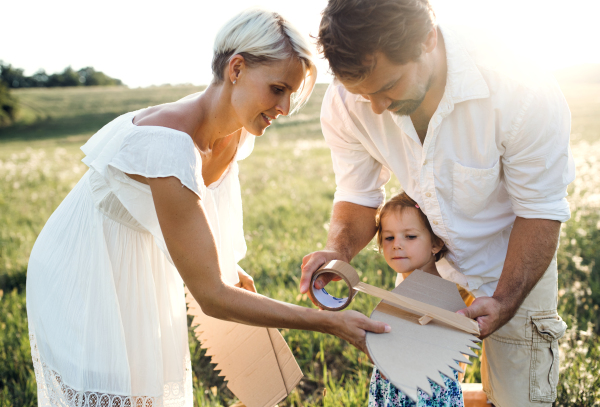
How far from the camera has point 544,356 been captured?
2625 millimetres

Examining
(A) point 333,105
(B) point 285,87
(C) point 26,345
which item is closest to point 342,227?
(A) point 333,105

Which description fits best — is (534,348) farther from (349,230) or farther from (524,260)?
(349,230)

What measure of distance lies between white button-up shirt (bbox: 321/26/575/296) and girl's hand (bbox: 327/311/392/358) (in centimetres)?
85

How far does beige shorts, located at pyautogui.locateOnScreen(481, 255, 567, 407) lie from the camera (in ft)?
8.62

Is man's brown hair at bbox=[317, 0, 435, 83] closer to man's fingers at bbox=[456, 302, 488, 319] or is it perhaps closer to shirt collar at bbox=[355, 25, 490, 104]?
shirt collar at bbox=[355, 25, 490, 104]

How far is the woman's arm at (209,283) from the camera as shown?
1.88 metres

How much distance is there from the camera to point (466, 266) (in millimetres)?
2674

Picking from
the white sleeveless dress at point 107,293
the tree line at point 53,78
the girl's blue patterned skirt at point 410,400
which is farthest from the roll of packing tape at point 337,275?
the tree line at point 53,78

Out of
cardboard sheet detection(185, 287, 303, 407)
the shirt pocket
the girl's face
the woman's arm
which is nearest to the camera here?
the woman's arm

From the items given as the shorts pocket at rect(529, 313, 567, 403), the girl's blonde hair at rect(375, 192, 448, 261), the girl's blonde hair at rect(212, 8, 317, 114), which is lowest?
the shorts pocket at rect(529, 313, 567, 403)

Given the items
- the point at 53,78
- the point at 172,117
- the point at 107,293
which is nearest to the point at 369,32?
the point at 172,117

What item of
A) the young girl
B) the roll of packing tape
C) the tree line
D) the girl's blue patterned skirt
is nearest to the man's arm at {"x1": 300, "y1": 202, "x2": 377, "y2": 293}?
the young girl

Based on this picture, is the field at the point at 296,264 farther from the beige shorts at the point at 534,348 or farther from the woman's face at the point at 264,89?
the woman's face at the point at 264,89

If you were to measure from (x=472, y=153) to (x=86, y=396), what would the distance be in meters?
2.14
